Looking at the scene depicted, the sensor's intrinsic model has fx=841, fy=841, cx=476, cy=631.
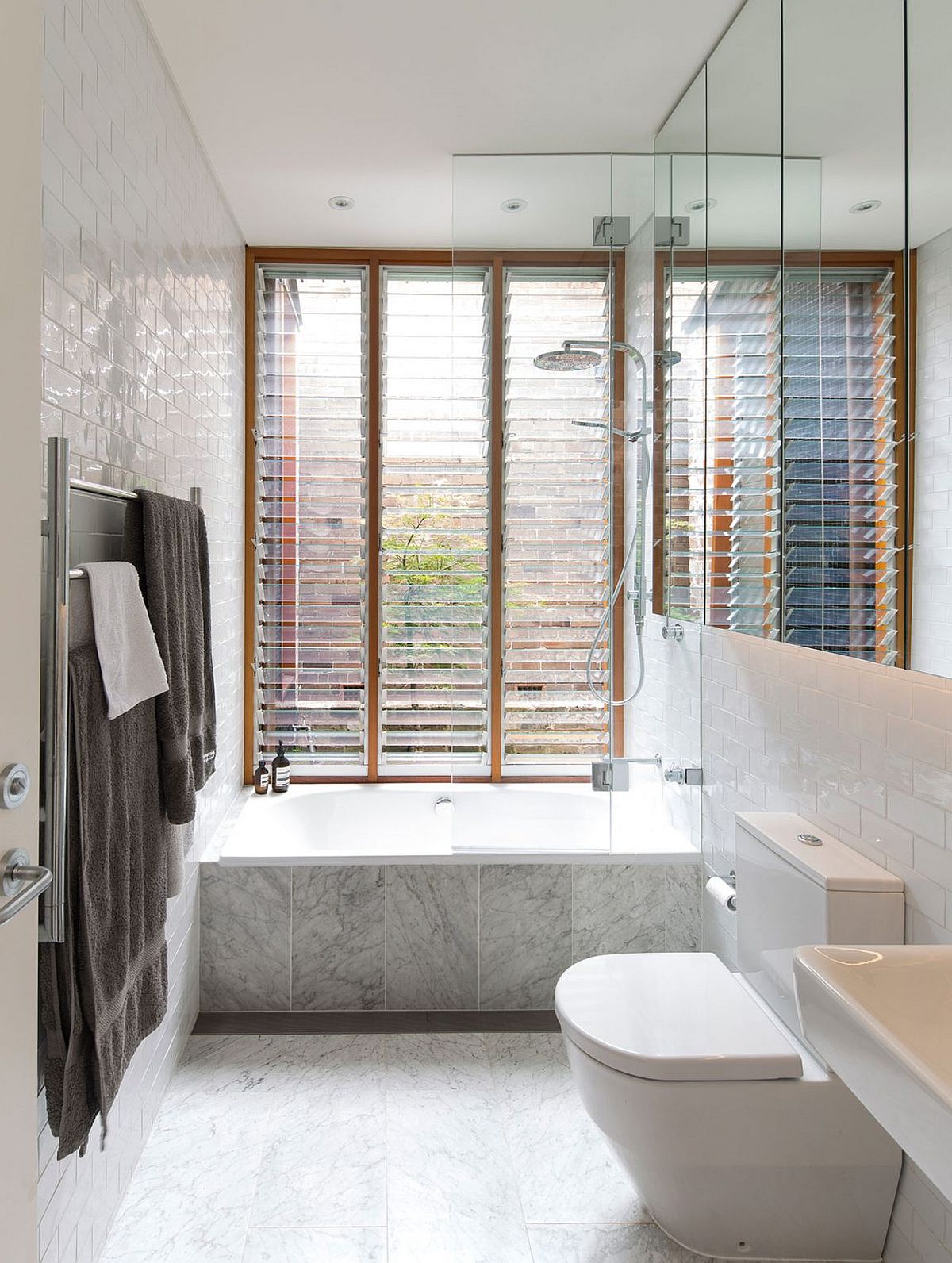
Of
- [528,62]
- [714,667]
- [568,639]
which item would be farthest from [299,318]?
[714,667]

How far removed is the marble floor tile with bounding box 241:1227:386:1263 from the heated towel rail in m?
1.03

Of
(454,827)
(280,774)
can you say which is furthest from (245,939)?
(280,774)

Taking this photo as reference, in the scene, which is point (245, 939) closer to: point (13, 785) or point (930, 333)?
point (13, 785)

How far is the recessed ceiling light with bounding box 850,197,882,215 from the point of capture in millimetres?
1508

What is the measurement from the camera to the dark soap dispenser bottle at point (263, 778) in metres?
3.55

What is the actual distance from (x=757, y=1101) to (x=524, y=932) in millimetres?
1188

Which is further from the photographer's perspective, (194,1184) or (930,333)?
(194,1184)

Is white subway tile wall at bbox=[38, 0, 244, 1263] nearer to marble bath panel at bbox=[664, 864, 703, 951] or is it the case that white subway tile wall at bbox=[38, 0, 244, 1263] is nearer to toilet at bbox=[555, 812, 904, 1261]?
toilet at bbox=[555, 812, 904, 1261]

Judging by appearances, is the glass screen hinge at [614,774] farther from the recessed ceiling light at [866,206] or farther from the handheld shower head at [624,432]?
the recessed ceiling light at [866,206]

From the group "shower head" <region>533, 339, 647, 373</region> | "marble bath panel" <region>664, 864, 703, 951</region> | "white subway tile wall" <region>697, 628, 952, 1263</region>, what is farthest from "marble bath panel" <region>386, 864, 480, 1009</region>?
"shower head" <region>533, 339, 647, 373</region>

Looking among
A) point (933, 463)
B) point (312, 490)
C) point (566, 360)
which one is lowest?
point (933, 463)

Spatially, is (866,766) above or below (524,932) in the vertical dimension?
above

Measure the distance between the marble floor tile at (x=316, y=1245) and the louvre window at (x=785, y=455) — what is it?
1.62 meters

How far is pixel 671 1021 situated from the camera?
179 cm
